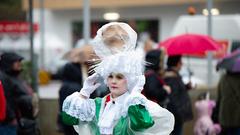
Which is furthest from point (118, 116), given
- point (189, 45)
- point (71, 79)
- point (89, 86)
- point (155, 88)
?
point (189, 45)

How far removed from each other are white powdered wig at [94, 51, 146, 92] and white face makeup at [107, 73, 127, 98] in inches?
1.0

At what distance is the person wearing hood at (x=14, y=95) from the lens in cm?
701

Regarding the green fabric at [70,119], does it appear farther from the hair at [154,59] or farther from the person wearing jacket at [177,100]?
the person wearing jacket at [177,100]

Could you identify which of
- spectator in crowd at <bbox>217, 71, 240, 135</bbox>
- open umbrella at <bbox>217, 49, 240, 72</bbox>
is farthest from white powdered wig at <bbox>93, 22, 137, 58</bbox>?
spectator in crowd at <bbox>217, 71, 240, 135</bbox>

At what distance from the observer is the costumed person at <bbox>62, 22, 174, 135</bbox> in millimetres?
4438

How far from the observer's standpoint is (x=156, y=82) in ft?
24.4

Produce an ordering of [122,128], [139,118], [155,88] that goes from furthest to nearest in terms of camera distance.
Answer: [155,88] → [122,128] → [139,118]

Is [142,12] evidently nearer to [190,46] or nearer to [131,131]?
[190,46]

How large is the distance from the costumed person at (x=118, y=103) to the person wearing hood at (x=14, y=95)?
2.52 meters

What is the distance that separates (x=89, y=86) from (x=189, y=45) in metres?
4.18

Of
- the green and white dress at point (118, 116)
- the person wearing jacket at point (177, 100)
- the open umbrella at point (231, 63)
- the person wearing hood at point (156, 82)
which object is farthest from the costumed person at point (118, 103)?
the open umbrella at point (231, 63)

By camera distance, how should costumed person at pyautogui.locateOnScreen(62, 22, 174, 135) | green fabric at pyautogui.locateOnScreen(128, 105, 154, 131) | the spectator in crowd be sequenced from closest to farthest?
green fabric at pyautogui.locateOnScreen(128, 105, 154, 131), costumed person at pyautogui.locateOnScreen(62, 22, 174, 135), the spectator in crowd

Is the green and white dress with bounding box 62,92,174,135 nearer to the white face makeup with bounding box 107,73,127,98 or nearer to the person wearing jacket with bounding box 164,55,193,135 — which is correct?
the white face makeup with bounding box 107,73,127,98

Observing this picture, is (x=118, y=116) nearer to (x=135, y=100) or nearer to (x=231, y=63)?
(x=135, y=100)
